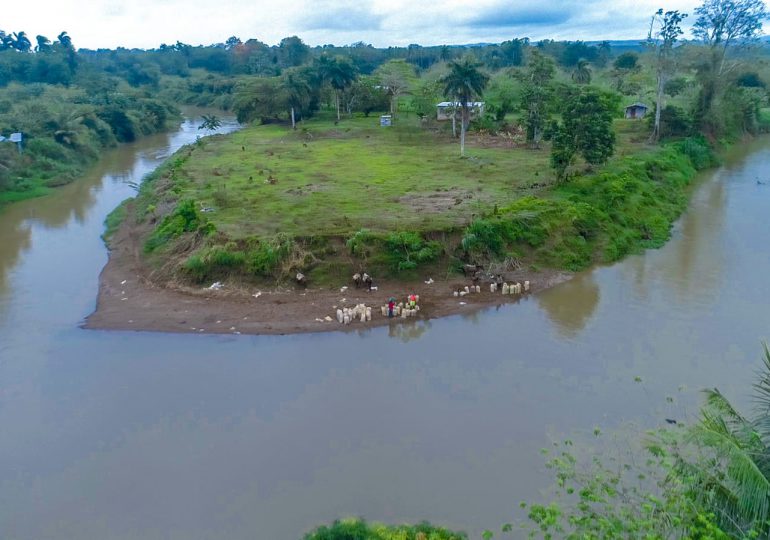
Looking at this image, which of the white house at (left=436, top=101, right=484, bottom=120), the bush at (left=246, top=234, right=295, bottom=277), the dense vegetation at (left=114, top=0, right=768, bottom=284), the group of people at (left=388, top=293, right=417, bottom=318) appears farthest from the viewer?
the white house at (left=436, top=101, right=484, bottom=120)

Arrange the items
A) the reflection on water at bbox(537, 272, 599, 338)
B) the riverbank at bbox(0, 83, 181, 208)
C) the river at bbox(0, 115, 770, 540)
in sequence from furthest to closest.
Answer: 1. the riverbank at bbox(0, 83, 181, 208)
2. the reflection on water at bbox(537, 272, 599, 338)
3. the river at bbox(0, 115, 770, 540)

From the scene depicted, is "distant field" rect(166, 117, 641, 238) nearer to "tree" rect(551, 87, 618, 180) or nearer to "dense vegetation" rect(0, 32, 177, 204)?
"tree" rect(551, 87, 618, 180)

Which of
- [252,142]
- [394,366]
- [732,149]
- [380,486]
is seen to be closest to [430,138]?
[252,142]

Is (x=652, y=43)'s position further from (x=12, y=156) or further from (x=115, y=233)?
(x=12, y=156)

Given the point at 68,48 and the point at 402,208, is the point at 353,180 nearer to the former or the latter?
the point at 402,208

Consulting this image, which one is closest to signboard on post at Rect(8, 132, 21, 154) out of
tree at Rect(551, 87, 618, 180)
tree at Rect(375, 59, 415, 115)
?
tree at Rect(375, 59, 415, 115)

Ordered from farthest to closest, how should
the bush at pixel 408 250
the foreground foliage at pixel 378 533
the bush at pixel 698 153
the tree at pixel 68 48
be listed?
1. the tree at pixel 68 48
2. the bush at pixel 698 153
3. the bush at pixel 408 250
4. the foreground foliage at pixel 378 533

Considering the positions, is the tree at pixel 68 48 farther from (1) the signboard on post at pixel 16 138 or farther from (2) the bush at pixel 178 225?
(2) the bush at pixel 178 225

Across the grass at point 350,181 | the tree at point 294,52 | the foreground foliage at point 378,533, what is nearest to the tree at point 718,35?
the grass at point 350,181
